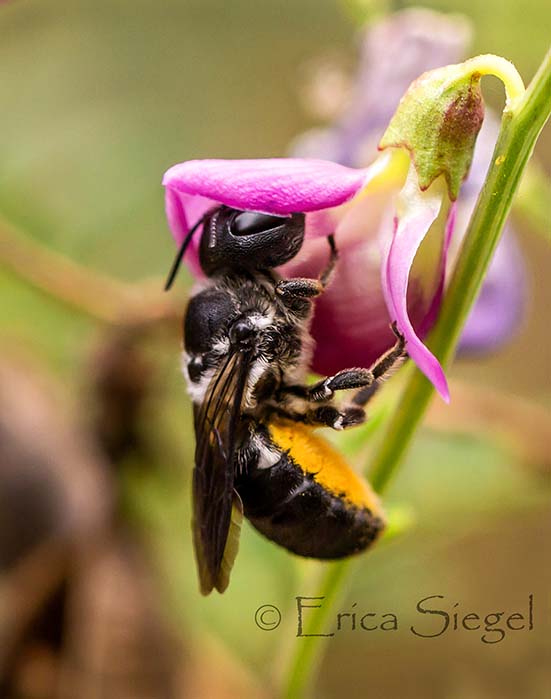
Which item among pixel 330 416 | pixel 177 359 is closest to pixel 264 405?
pixel 330 416

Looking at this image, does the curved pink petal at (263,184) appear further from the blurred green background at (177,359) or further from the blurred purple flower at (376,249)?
the blurred green background at (177,359)

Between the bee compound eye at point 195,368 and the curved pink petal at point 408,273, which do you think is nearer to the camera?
the curved pink petal at point 408,273

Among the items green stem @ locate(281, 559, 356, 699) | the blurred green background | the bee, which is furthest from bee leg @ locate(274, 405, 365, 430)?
the blurred green background

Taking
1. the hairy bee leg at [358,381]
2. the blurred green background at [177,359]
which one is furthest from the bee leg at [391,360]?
the blurred green background at [177,359]

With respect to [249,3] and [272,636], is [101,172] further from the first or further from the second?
[272,636]

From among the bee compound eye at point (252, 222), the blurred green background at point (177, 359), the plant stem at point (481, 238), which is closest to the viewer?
the plant stem at point (481, 238)

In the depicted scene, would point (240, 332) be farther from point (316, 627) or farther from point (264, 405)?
point (316, 627)

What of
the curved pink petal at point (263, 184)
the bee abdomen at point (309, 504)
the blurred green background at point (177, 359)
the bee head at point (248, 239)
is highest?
the curved pink petal at point (263, 184)
